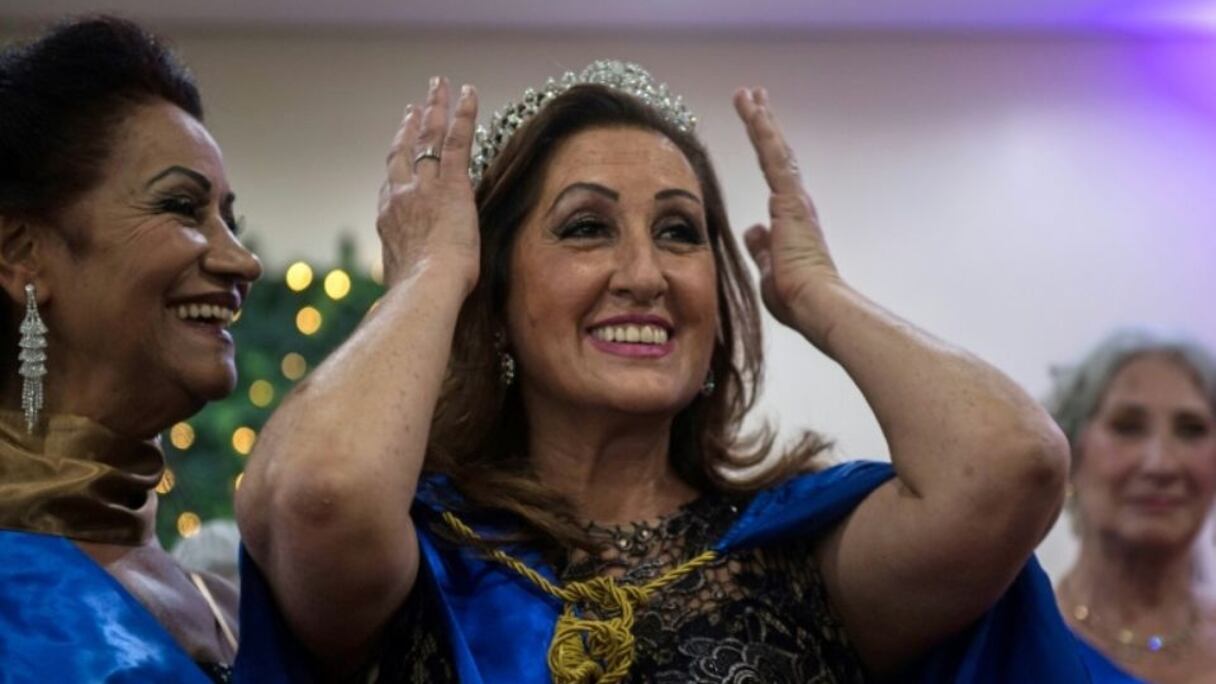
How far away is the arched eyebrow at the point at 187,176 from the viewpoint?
2.36 m

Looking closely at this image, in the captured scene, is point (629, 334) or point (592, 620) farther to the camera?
point (629, 334)

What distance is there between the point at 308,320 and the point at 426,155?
2.95 meters

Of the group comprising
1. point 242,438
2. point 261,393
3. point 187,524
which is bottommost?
point 187,524

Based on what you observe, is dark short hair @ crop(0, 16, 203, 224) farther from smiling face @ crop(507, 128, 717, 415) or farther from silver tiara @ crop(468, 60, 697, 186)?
smiling face @ crop(507, 128, 717, 415)

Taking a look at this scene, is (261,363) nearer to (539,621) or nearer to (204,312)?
(204,312)

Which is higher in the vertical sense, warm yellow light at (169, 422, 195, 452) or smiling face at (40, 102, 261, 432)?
smiling face at (40, 102, 261, 432)

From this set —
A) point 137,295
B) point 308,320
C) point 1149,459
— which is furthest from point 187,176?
point 308,320

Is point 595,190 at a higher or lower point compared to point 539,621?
higher

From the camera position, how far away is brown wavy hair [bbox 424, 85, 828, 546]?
2.38m

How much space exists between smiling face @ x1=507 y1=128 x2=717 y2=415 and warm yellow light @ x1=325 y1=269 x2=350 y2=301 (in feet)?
9.83

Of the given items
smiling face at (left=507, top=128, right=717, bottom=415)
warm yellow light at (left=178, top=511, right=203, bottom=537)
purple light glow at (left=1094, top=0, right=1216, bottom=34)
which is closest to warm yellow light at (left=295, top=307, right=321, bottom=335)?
warm yellow light at (left=178, top=511, right=203, bottom=537)

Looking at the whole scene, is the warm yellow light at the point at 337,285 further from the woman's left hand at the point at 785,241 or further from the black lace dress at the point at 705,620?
the black lace dress at the point at 705,620

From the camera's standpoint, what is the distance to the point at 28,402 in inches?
90.2

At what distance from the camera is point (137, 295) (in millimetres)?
2324
